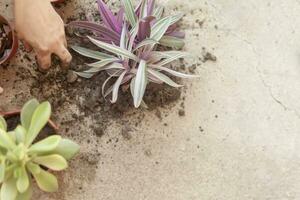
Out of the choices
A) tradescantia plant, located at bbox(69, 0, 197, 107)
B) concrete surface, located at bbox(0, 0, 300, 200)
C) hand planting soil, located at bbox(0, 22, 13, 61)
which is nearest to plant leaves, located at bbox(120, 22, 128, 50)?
tradescantia plant, located at bbox(69, 0, 197, 107)

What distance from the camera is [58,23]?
151 cm

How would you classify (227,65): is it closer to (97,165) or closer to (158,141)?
(158,141)

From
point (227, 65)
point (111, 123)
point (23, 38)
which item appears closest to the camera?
point (23, 38)

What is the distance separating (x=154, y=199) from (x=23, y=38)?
2.18 ft

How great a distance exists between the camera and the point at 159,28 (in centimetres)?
155

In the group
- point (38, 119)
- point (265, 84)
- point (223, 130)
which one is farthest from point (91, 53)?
point (265, 84)

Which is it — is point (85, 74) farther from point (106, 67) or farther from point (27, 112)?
point (27, 112)

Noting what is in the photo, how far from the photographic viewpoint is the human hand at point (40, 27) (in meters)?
1.44

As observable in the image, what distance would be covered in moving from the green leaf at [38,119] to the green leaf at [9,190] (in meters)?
0.11

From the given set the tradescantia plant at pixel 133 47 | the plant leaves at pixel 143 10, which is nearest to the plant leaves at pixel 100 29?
the tradescantia plant at pixel 133 47

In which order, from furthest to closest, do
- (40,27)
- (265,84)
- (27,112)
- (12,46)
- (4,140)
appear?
(265,84) → (12,46) → (40,27) → (27,112) → (4,140)

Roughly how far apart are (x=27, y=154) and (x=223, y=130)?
0.73 metres

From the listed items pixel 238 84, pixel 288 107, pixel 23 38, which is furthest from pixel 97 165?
pixel 288 107

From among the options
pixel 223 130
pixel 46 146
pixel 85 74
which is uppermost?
pixel 46 146
